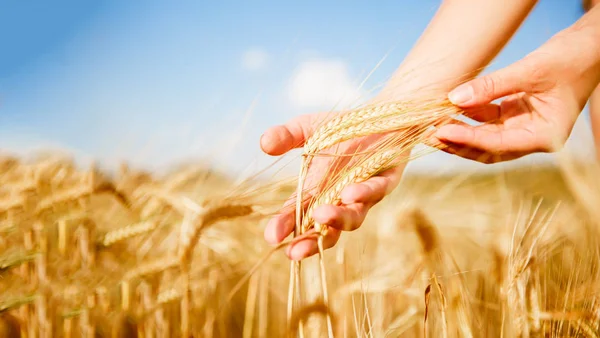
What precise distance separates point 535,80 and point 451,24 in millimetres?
409

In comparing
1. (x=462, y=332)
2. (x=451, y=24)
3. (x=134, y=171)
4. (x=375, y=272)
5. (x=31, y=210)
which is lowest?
(x=462, y=332)

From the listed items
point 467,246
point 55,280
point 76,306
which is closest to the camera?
point 76,306

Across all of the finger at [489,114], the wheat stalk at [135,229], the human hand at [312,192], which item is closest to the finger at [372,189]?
the human hand at [312,192]

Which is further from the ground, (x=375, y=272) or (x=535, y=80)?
(x=535, y=80)

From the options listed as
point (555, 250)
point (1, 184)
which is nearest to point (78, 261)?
point (1, 184)

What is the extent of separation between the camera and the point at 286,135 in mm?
1417

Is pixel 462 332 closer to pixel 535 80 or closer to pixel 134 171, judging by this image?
pixel 535 80

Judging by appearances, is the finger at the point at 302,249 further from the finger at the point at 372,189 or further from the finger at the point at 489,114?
the finger at the point at 489,114

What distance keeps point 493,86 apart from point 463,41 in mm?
392

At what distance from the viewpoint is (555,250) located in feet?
4.41

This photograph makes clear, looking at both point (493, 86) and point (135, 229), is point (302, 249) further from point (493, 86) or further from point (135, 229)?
point (493, 86)

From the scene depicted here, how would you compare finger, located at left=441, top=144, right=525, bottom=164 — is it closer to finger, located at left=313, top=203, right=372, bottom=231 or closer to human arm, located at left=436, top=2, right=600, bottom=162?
human arm, located at left=436, top=2, right=600, bottom=162

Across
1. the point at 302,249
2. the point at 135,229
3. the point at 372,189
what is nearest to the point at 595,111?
the point at 372,189

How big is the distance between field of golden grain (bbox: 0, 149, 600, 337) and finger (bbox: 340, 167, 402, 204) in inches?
4.0
